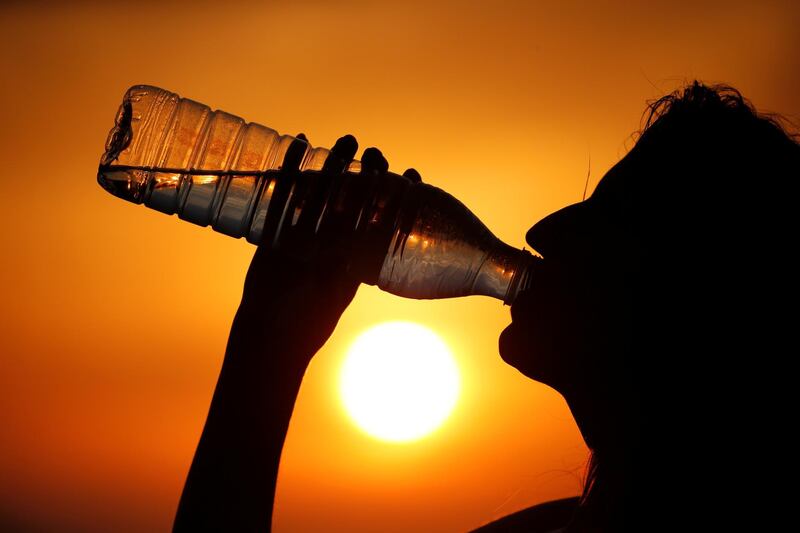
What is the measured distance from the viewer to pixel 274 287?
102 centimetres

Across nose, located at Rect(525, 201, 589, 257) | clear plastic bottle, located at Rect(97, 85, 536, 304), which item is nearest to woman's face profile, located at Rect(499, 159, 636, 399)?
nose, located at Rect(525, 201, 589, 257)

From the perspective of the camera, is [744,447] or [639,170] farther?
[639,170]

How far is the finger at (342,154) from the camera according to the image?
103cm

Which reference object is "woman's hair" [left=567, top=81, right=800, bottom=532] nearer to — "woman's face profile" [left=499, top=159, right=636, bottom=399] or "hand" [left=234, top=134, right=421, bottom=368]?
"woman's face profile" [left=499, top=159, right=636, bottom=399]

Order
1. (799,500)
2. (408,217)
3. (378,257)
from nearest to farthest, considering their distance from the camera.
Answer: (799,500), (378,257), (408,217)

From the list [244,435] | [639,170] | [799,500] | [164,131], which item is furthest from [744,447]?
[164,131]

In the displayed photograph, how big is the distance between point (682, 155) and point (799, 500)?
0.46m

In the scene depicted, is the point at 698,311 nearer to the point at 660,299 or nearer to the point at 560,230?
the point at 660,299

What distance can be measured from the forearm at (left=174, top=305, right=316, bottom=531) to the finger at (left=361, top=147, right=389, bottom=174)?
253 mm

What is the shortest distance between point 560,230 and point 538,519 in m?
0.69

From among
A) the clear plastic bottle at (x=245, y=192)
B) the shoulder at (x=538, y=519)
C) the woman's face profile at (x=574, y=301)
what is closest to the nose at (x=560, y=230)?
the woman's face profile at (x=574, y=301)

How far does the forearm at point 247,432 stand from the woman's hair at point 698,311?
0.43 metres

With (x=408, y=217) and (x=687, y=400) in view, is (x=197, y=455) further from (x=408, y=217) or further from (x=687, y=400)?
(x=687, y=400)

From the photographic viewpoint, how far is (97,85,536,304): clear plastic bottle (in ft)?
3.69
